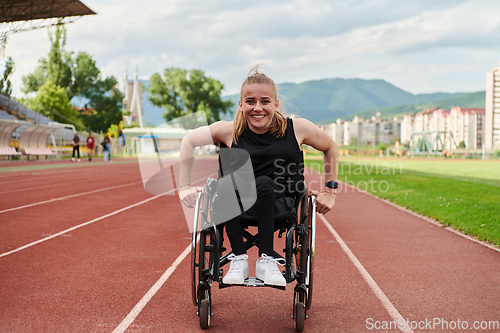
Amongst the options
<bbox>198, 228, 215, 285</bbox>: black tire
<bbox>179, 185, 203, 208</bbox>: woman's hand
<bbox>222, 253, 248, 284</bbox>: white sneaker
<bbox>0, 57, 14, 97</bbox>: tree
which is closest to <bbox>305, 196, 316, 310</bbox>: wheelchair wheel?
<bbox>222, 253, 248, 284</bbox>: white sneaker

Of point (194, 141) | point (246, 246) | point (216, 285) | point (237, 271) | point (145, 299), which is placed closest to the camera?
point (237, 271)

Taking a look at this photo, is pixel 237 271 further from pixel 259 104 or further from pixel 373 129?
pixel 373 129

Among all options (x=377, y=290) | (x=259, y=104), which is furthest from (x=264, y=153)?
(x=377, y=290)

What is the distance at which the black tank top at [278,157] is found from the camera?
110 inches

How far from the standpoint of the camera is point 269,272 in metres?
2.64

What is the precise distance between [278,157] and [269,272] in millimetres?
723

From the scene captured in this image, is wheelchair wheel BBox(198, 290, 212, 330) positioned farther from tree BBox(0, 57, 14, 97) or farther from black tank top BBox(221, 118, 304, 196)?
tree BBox(0, 57, 14, 97)

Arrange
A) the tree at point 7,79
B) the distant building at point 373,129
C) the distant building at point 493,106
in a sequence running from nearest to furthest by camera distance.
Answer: the tree at point 7,79 < the distant building at point 493,106 < the distant building at point 373,129

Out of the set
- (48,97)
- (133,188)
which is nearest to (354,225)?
(133,188)

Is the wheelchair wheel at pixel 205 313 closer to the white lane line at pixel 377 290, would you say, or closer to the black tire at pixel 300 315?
the black tire at pixel 300 315

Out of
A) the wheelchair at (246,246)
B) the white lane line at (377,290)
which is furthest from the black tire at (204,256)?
the white lane line at (377,290)

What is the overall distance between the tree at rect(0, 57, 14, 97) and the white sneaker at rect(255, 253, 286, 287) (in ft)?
138

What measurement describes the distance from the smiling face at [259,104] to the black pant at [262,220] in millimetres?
393

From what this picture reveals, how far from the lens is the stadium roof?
25.0 metres
